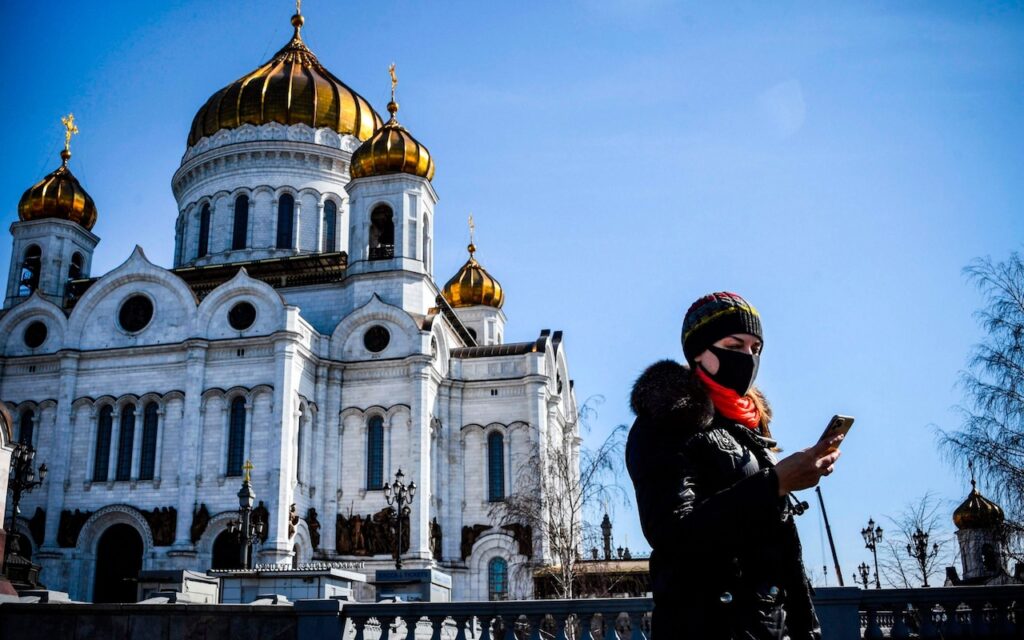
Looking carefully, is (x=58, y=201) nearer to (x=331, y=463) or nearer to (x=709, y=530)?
(x=331, y=463)

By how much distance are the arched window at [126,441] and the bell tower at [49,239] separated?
646 centimetres

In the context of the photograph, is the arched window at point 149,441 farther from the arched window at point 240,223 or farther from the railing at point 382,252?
the arched window at point 240,223

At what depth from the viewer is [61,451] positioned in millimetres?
29938

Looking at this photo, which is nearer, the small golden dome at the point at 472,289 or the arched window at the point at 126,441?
the arched window at the point at 126,441

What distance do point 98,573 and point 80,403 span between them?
524cm

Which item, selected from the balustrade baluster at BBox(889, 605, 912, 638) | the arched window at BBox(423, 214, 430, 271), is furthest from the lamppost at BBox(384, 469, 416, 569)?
the balustrade baluster at BBox(889, 605, 912, 638)

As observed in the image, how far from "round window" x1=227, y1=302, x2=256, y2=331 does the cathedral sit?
0.16ft

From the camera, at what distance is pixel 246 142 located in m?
37.5

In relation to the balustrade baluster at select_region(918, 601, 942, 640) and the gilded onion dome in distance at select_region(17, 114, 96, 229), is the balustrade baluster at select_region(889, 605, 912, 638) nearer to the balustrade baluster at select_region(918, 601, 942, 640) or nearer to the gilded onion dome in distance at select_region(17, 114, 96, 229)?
the balustrade baluster at select_region(918, 601, 942, 640)

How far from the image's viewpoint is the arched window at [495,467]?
103 feet

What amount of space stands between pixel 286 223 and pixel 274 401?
10477 mm

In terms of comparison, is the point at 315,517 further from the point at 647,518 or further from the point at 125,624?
the point at 647,518

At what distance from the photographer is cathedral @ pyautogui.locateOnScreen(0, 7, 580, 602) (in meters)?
28.9

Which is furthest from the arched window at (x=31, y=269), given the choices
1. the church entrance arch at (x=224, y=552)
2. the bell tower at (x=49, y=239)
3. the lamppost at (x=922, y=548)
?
the lamppost at (x=922, y=548)
